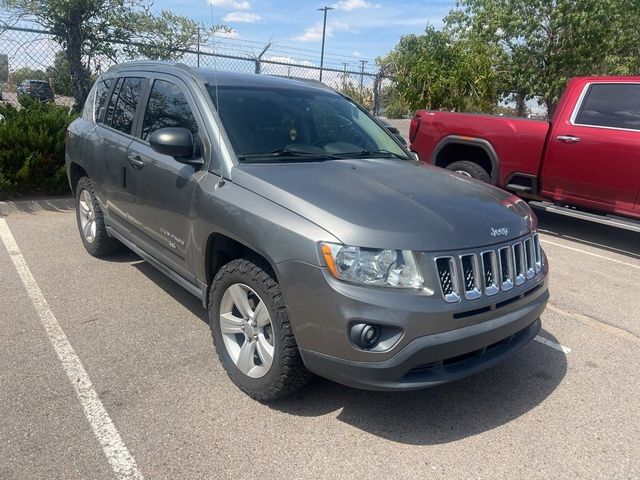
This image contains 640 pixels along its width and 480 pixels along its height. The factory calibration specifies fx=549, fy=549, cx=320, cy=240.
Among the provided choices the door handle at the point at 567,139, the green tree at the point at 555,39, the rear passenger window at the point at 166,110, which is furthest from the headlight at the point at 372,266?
the green tree at the point at 555,39

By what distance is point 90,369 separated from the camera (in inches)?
134

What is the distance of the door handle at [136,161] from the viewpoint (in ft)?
13.2

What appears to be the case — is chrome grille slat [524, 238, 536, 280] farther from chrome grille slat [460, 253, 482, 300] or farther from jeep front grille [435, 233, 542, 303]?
chrome grille slat [460, 253, 482, 300]

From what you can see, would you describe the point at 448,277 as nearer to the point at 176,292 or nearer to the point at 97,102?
the point at 176,292

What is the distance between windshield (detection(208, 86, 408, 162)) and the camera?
3.51 meters

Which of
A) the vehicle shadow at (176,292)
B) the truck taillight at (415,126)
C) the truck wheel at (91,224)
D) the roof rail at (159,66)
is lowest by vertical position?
the vehicle shadow at (176,292)

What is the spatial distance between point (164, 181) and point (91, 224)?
2111 mm

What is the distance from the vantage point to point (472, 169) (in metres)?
7.58

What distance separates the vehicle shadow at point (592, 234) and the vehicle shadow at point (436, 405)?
13.3 feet

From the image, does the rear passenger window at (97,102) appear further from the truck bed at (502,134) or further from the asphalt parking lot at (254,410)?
the truck bed at (502,134)

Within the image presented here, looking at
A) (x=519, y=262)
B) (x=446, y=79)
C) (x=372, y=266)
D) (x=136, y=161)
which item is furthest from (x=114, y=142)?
(x=446, y=79)

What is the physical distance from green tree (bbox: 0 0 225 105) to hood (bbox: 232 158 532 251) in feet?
23.5

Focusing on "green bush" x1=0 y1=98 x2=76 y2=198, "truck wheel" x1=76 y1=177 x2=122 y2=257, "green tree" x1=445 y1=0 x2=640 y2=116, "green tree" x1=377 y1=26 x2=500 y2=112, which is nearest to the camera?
"truck wheel" x1=76 y1=177 x2=122 y2=257

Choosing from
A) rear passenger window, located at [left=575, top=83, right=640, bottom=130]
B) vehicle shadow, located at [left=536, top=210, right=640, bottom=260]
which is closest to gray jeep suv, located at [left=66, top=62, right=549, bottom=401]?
rear passenger window, located at [left=575, top=83, right=640, bottom=130]
